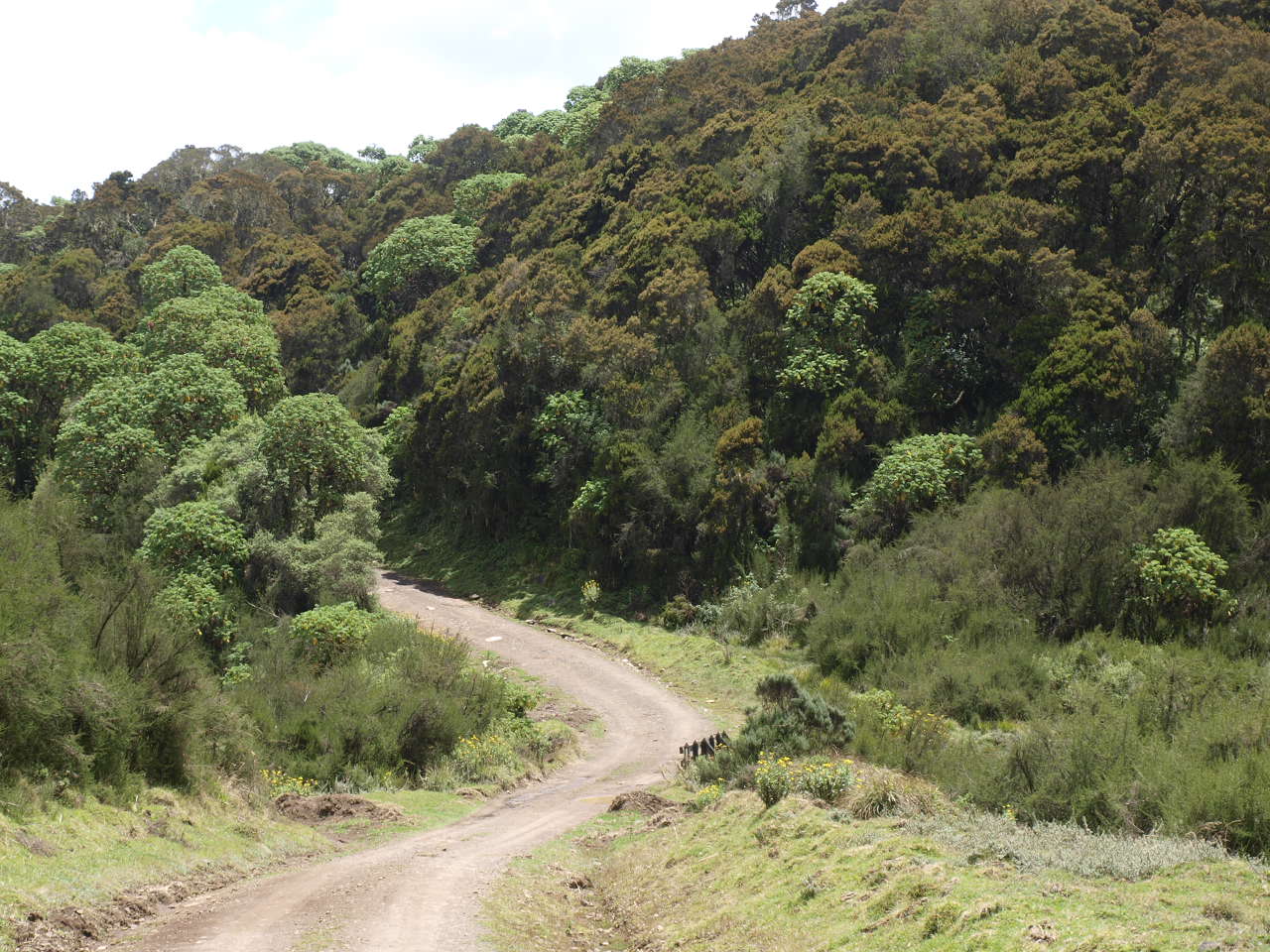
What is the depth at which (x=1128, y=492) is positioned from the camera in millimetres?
21891

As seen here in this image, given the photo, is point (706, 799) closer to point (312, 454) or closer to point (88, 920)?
point (88, 920)

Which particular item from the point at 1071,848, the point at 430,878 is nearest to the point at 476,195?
the point at 430,878

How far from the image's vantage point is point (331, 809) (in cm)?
1361

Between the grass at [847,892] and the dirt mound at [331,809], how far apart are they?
2761mm

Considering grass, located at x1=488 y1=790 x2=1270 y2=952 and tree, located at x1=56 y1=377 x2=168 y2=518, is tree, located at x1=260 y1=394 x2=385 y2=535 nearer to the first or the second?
tree, located at x1=56 y1=377 x2=168 y2=518

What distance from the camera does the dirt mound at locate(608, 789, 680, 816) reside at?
14042mm

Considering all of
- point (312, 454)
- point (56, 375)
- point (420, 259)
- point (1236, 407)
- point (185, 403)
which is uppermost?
point (420, 259)

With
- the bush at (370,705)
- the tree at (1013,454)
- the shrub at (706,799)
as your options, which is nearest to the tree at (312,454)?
the bush at (370,705)

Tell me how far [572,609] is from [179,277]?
3196 centimetres

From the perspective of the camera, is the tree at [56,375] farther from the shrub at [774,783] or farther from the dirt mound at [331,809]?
the shrub at [774,783]

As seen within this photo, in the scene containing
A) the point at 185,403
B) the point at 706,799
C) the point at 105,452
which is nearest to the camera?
the point at 706,799

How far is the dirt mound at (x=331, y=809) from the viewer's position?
1333cm

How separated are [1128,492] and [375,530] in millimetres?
18441

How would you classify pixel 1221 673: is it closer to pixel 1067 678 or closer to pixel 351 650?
pixel 1067 678
